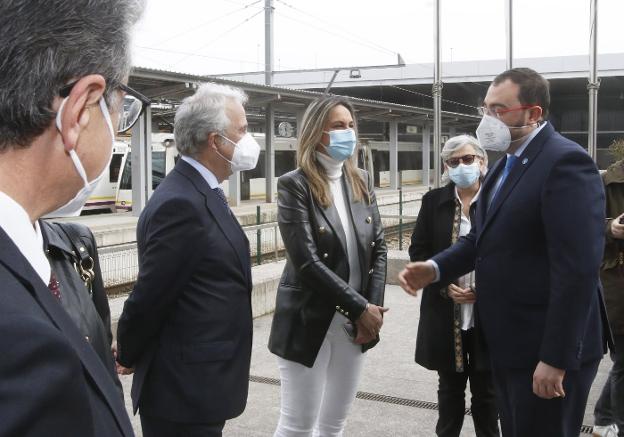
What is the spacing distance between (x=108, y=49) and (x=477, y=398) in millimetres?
3276

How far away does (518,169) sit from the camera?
273cm

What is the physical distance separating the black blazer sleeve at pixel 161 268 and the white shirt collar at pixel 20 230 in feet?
5.01

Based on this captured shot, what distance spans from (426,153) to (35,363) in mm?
37311

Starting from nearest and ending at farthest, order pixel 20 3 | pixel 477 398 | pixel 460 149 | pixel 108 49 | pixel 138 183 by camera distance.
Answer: pixel 20 3 → pixel 108 49 → pixel 477 398 → pixel 460 149 → pixel 138 183

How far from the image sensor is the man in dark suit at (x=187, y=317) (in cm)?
262

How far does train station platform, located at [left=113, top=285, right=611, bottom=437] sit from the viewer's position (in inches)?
168

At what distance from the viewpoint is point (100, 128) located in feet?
3.81

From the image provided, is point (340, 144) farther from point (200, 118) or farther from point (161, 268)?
point (161, 268)

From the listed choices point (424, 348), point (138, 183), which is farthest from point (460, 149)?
point (138, 183)

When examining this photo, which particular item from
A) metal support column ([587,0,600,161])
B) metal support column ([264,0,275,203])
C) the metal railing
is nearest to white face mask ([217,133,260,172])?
the metal railing

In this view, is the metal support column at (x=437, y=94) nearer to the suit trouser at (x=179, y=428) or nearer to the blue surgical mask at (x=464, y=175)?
the blue surgical mask at (x=464, y=175)

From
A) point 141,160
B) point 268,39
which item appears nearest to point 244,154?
point 141,160

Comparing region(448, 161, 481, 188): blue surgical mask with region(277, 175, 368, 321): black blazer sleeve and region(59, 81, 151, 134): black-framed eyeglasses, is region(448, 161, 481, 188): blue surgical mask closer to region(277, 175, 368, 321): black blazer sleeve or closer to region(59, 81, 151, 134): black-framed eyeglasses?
region(277, 175, 368, 321): black blazer sleeve

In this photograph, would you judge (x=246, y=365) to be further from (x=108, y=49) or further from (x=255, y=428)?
(x=108, y=49)
